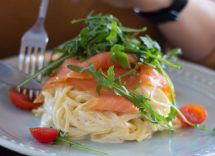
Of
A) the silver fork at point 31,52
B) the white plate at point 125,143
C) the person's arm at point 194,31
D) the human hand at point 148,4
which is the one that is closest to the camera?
the white plate at point 125,143

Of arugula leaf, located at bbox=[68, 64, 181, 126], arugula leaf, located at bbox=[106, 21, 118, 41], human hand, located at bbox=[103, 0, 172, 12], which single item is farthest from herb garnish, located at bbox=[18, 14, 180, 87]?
human hand, located at bbox=[103, 0, 172, 12]

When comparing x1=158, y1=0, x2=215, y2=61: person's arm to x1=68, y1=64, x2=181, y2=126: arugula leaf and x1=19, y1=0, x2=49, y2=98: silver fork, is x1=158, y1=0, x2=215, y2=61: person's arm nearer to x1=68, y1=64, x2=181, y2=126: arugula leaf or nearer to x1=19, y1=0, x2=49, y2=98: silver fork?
x1=19, y1=0, x2=49, y2=98: silver fork

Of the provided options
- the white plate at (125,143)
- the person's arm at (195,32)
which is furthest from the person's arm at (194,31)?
the white plate at (125,143)

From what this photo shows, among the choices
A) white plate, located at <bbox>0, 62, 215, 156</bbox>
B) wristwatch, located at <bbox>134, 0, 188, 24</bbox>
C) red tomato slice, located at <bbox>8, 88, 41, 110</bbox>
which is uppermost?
wristwatch, located at <bbox>134, 0, 188, 24</bbox>

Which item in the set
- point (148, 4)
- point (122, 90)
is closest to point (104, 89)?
point (122, 90)

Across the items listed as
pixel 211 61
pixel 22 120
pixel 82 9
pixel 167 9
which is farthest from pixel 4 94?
pixel 211 61

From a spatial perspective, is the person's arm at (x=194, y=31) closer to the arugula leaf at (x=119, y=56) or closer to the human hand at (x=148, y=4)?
the human hand at (x=148, y=4)

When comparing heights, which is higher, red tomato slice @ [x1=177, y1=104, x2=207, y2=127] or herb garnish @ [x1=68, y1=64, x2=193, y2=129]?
herb garnish @ [x1=68, y1=64, x2=193, y2=129]
